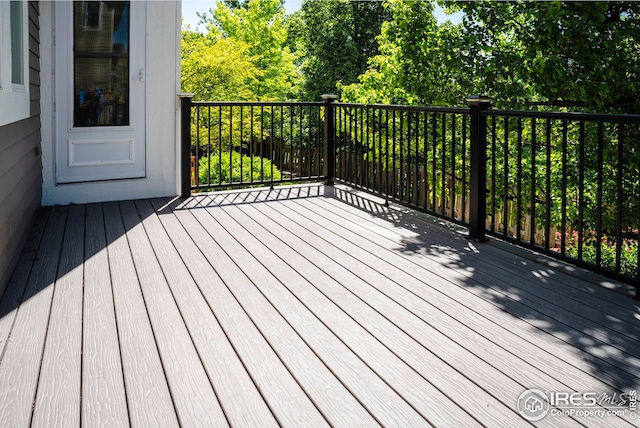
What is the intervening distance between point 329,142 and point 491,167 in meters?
1.61

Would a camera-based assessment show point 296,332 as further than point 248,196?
No

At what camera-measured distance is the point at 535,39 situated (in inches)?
302

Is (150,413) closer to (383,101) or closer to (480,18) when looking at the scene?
(480,18)

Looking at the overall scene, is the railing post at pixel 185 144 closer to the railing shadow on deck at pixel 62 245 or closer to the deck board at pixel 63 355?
the railing shadow on deck at pixel 62 245

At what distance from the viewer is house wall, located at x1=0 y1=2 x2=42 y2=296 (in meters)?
2.66

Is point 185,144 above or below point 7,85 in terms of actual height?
below

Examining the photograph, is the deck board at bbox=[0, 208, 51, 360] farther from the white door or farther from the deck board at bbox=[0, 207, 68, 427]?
the white door

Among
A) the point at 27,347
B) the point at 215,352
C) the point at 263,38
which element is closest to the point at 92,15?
the point at 27,347

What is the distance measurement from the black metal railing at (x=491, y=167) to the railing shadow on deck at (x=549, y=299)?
0.16 metres

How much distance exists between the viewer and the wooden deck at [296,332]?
5.32 feet

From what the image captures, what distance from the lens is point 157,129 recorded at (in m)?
4.93

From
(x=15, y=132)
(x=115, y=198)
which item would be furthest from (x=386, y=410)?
(x=115, y=198)

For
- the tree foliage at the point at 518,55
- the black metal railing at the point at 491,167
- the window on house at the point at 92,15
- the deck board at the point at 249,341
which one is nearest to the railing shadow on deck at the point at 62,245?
the deck board at the point at 249,341

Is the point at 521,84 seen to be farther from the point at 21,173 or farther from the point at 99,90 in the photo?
the point at 21,173
